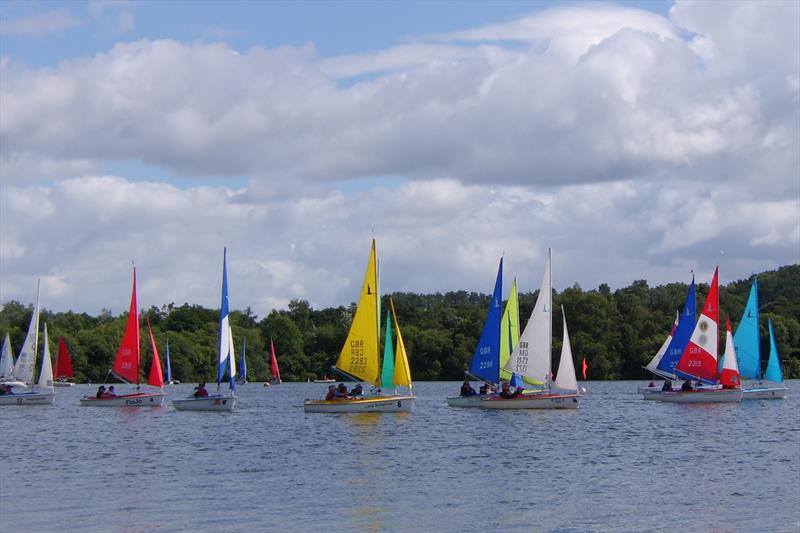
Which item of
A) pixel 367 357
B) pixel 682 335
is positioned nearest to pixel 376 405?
pixel 367 357

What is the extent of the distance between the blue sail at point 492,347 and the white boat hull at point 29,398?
82.8ft

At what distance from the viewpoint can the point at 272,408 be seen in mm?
72125

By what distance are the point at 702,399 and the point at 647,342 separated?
6434 cm

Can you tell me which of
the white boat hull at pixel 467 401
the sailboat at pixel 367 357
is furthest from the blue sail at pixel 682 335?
the sailboat at pixel 367 357

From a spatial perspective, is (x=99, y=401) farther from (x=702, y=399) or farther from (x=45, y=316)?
(x=45, y=316)

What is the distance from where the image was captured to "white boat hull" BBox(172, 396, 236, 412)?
61.3 meters

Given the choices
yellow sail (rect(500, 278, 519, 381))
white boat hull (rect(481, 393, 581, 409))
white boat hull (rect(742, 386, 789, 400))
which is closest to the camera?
white boat hull (rect(481, 393, 581, 409))

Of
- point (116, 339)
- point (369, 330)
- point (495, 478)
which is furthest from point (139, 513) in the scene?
point (116, 339)

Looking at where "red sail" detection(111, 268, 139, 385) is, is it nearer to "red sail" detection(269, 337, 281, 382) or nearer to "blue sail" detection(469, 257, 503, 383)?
"blue sail" detection(469, 257, 503, 383)

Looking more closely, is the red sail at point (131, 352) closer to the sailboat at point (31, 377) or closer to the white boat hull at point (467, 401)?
the sailboat at point (31, 377)

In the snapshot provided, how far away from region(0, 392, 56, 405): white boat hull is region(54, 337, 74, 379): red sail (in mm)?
41908

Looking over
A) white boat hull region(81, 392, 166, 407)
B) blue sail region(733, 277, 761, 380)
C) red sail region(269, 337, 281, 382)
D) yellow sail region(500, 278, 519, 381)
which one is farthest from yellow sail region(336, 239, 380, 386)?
red sail region(269, 337, 281, 382)

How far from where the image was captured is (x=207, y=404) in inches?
2427

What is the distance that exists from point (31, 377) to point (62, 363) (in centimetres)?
4025
